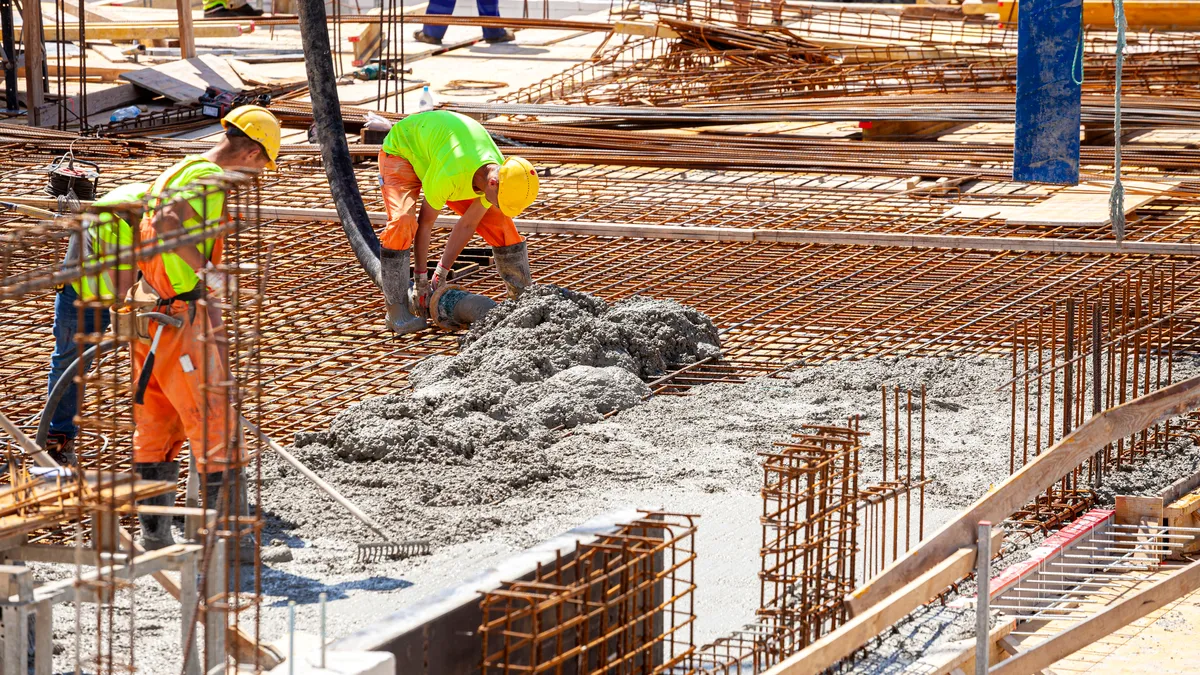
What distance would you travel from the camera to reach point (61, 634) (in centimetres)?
517

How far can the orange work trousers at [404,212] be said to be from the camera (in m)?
8.67

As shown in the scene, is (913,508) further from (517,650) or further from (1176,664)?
(517,650)

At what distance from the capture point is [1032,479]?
600 cm

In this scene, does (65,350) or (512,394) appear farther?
(512,394)

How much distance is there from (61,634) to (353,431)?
78.6 inches

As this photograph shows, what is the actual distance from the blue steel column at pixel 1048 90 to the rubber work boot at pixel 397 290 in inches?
140

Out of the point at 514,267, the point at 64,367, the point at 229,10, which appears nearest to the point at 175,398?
the point at 64,367

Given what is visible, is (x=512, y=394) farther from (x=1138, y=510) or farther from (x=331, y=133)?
(x=1138, y=510)

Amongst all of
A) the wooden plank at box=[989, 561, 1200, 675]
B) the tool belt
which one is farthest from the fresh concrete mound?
the wooden plank at box=[989, 561, 1200, 675]

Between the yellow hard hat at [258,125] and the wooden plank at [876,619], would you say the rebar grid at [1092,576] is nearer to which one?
the wooden plank at [876,619]

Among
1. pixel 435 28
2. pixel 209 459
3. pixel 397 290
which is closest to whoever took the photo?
pixel 209 459

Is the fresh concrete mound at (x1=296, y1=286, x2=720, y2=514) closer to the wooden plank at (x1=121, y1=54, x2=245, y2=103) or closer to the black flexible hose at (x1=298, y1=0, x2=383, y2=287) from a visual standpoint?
the black flexible hose at (x1=298, y1=0, x2=383, y2=287)

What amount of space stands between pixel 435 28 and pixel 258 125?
15.1 meters

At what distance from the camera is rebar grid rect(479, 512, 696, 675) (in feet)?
14.7
